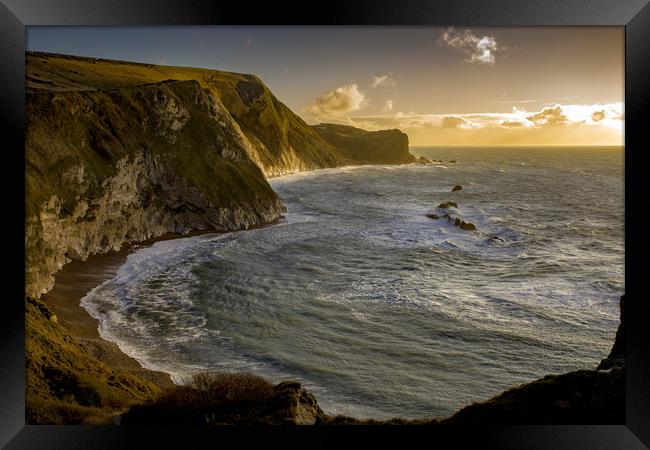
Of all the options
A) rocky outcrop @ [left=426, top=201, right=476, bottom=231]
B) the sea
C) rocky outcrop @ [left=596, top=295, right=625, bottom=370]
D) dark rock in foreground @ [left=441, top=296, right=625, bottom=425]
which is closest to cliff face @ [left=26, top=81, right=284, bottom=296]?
the sea

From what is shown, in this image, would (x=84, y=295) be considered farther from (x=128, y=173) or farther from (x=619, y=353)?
(x=619, y=353)

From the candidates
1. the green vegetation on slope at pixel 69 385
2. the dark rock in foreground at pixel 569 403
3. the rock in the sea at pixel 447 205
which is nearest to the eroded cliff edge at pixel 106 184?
the green vegetation on slope at pixel 69 385

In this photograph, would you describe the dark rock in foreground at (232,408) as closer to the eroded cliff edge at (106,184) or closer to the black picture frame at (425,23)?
the black picture frame at (425,23)

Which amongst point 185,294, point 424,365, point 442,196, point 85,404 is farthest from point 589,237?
point 85,404

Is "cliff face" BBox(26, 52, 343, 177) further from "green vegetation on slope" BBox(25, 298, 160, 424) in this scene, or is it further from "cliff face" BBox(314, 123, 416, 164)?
"green vegetation on slope" BBox(25, 298, 160, 424)

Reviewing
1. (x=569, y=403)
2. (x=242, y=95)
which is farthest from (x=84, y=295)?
(x=242, y=95)
